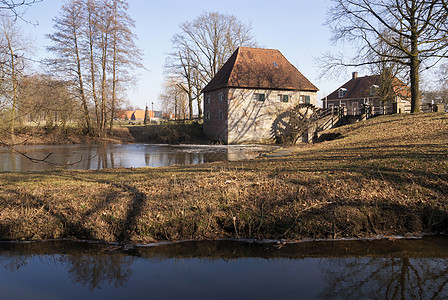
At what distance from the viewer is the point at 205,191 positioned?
7.35 m

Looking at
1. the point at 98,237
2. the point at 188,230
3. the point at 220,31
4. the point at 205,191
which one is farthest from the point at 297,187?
the point at 220,31

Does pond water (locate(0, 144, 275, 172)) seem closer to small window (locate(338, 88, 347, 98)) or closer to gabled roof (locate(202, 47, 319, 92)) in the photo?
gabled roof (locate(202, 47, 319, 92))

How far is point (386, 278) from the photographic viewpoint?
5.11 metres

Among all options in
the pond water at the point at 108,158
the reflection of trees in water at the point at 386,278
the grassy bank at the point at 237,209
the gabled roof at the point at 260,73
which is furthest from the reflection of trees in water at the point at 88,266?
the gabled roof at the point at 260,73

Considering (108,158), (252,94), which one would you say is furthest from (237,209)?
(252,94)

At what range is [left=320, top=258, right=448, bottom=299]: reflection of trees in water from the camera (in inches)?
185

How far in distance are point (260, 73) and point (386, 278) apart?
32128 mm

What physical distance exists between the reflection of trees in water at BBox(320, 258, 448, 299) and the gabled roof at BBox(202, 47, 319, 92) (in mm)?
28878

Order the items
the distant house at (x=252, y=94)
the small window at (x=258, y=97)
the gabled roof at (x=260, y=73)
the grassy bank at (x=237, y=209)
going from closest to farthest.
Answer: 1. the grassy bank at (x=237, y=209)
2. the distant house at (x=252, y=94)
3. the gabled roof at (x=260, y=73)
4. the small window at (x=258, y=97)

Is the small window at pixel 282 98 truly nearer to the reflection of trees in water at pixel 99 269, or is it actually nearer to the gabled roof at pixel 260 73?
the gabled roof at pixel 260 73

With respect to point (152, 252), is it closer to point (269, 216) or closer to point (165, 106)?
point (269, 216)

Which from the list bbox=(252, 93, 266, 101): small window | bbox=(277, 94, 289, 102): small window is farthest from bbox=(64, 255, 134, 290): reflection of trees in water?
bbox=(277, 94, 289, 102): small window

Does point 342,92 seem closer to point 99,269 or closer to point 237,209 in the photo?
point 237,209

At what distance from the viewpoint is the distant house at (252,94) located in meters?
34.1
